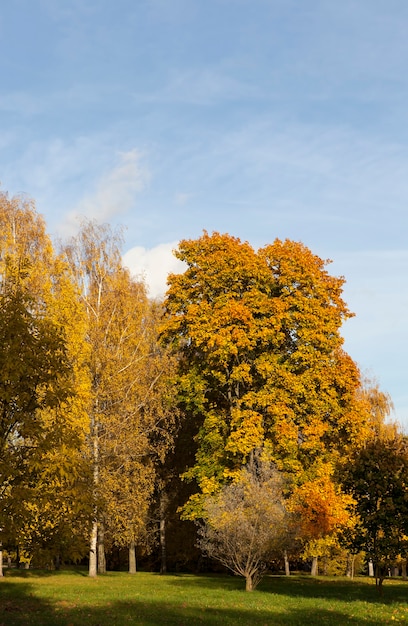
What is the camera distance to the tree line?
92.0 feet

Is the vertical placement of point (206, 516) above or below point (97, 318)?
below

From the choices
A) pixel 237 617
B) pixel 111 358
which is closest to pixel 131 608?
pixel 237 617

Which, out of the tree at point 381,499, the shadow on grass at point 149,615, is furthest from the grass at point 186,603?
the tree at point 381,499

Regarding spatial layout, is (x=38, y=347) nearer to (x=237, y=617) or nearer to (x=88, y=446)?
(x=237, y=617)

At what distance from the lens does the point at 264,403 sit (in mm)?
33250

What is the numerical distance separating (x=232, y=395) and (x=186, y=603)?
621 inches

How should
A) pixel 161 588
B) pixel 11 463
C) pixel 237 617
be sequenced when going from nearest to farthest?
pixel 11 463 → pixel 237 617 → pixel 161 588

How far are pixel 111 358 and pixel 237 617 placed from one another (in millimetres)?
18210

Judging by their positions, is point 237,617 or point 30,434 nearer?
point 30,434

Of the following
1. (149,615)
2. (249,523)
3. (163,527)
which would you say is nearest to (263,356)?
(249,523)

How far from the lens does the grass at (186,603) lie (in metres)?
19.6

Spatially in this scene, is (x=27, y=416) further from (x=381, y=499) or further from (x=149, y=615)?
(x=381, y=499)

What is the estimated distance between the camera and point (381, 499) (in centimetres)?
2558

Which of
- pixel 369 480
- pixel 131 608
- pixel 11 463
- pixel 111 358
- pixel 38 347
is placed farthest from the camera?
pixel 111 358
